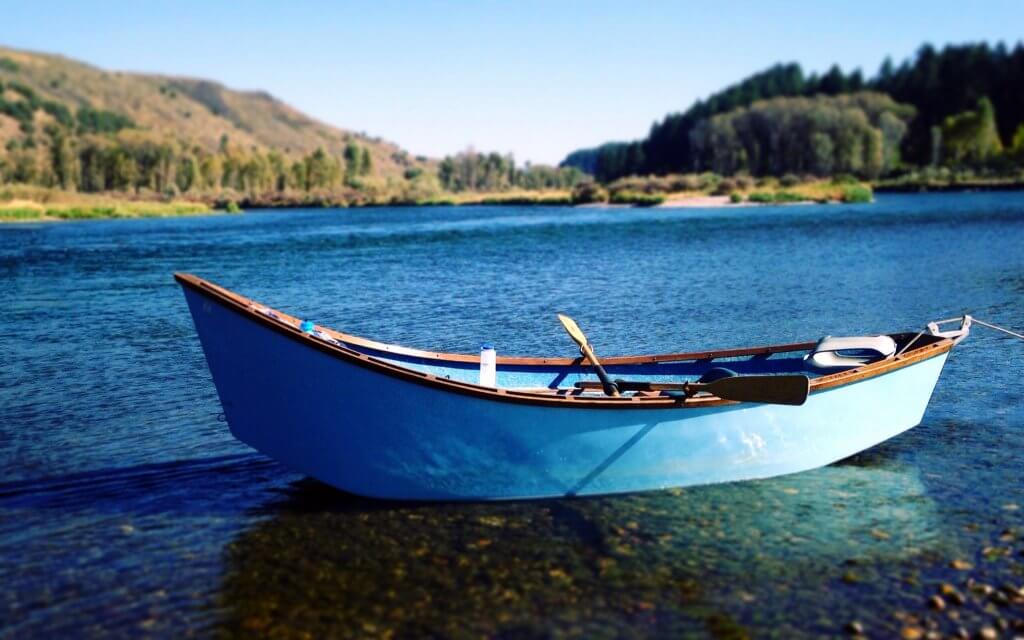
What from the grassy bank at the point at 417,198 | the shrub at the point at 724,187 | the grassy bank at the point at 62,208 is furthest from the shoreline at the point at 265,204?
the shrub at the point at 724,187

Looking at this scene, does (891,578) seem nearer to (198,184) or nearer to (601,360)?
(601,360)

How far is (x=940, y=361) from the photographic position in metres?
12.5

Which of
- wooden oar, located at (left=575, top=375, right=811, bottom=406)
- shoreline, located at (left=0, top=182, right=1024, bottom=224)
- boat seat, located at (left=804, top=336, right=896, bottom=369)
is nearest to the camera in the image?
wooden oar, located at (left=575, top=375, right=811, bottom=406)

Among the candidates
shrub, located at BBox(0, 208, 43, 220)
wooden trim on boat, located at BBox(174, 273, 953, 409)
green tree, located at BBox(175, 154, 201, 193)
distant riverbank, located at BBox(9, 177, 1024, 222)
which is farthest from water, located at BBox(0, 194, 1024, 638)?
green tree, located at BBox(175, 154, 201, 193)

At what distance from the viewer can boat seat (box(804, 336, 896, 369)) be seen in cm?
1240

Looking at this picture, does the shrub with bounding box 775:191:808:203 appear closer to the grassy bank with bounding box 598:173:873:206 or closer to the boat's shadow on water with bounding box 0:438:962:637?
the grassy bank with bounding box 598:173:873:206

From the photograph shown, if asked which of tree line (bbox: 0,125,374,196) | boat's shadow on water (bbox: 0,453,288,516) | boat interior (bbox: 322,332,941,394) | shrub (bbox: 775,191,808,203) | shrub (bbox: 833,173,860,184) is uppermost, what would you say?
tree line (bbox: 0,125,374,196)

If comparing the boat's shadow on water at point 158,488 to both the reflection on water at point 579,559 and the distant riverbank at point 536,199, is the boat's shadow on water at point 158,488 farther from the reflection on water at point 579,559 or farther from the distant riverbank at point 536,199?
the distant riverbank at point 536,199

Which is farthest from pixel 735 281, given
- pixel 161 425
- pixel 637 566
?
pixel 637 566

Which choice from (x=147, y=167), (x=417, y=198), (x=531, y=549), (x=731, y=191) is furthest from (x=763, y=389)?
(x=147, y=167)

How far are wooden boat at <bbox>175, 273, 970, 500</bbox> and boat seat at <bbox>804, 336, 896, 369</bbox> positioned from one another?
927 millimetres

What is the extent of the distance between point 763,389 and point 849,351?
3.52m

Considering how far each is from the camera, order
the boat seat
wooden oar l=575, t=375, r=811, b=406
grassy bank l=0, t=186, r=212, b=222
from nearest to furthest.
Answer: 1. wooden oar l=575, t=375, r=811, b=406
2. the boat seat
3. grassy bank l=0, t=186, r=212, b=222

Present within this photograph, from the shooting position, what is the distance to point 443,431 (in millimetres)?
9836
